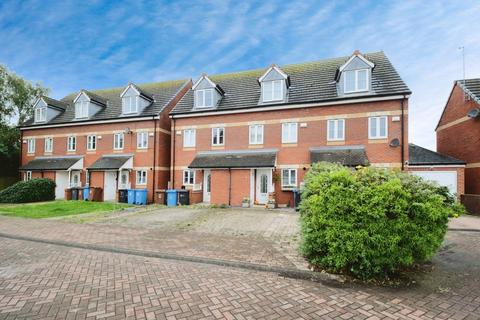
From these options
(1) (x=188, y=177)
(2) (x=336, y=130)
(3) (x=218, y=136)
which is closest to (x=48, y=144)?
(1) (x=188, y=177)

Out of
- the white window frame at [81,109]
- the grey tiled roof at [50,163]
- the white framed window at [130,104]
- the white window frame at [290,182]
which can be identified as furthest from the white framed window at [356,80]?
the grey tiled roof at [50,163]

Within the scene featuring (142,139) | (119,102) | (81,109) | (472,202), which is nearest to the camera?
(472,202)

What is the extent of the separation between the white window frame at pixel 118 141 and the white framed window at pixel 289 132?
14238 millimetres

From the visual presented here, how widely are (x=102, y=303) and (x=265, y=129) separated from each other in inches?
644

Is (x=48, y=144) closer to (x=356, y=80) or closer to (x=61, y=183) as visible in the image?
(x=61, y=183)

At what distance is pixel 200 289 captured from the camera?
4.95 metres

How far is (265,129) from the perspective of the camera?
63.9ft

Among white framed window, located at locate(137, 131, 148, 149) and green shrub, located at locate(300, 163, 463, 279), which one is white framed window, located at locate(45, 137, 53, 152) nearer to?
white framed window, located at locate(137, 131, 148, 149)

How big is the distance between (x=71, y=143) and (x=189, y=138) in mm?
12596

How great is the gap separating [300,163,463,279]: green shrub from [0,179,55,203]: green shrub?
23.6 metres

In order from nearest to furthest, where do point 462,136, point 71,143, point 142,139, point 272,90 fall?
point 272,90 → point 462,136 → point 142,139 → point 71,143

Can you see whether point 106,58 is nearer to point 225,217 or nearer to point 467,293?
point 225,217

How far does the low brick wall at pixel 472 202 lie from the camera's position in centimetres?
1577

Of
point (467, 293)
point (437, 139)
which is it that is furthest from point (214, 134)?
point (437, 139)
